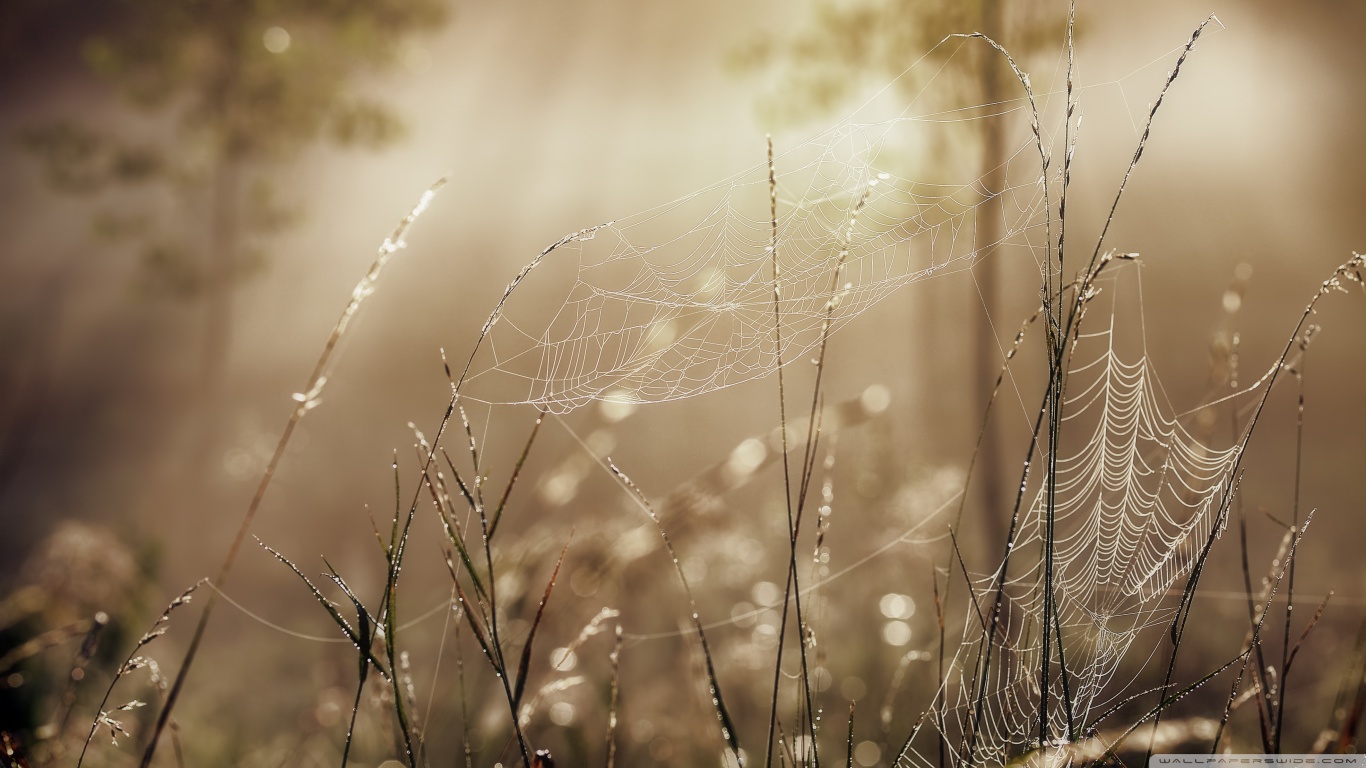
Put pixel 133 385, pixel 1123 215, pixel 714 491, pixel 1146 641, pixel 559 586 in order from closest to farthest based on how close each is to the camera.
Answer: pixel 714 491
pixel 559 586
pixel 1146 641
pixel 1123 215
pixel 133 385

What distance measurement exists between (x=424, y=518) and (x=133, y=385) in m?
3.90

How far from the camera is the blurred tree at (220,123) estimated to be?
7109 mm

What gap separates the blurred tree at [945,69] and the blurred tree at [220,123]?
4.26 metres

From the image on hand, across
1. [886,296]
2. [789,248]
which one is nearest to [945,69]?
[789,248]

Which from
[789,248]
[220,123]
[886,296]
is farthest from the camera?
[220,123]

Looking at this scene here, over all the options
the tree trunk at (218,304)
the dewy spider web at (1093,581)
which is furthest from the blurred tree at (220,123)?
the dewy spider web at (1093,581)

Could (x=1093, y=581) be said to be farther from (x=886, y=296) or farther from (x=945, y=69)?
(x=945, y=69)

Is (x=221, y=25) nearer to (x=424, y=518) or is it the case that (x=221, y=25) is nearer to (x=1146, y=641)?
(x=424, y=518)

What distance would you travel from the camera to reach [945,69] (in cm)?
461

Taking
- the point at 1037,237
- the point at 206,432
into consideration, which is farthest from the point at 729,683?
the point at 206,432

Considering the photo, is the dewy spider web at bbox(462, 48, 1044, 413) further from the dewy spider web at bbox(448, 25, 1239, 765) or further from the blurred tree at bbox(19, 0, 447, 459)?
the blurred tree at bbox(19, 0, 447, 459)

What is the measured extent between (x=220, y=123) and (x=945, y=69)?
6.41 meters

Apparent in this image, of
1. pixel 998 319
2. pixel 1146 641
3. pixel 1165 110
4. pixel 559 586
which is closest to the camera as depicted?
pixel 559 586

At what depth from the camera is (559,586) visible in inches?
66.1
